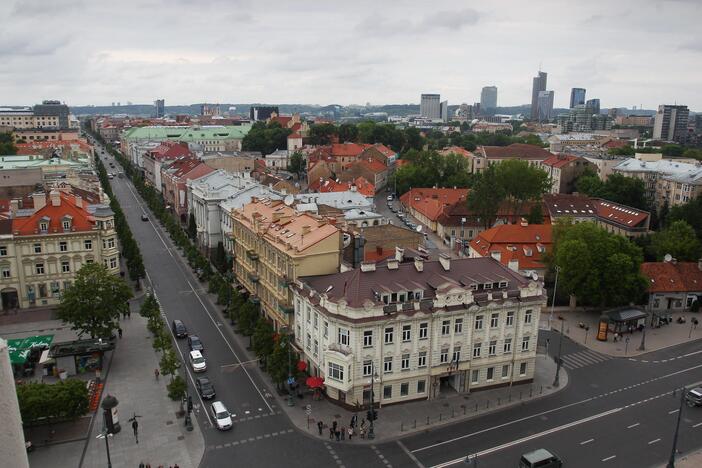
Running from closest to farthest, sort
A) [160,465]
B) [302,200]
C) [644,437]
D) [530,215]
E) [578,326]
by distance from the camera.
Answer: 1. [160,465]
2. [644,437]
3. [578,326]
4. [302,200]
5. [530,215]

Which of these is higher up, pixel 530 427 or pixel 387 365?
pixel 387 365

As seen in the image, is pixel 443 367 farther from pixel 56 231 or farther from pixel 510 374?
pixel 56 231

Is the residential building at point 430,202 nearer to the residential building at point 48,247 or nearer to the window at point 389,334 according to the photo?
the residential building at point 48,247

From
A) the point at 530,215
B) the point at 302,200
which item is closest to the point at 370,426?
the point at 302,200

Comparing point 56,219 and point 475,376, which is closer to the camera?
point 475,376

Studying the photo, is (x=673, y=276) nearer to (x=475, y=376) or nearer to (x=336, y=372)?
(x=475, y=376)

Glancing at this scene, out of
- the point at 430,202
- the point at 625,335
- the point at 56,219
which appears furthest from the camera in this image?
the point at 430,202

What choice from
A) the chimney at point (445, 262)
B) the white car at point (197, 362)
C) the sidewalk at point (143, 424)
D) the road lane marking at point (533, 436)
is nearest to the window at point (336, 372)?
the road lane marking at point (533, 436)

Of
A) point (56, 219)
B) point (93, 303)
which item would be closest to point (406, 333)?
point (93, 303)
